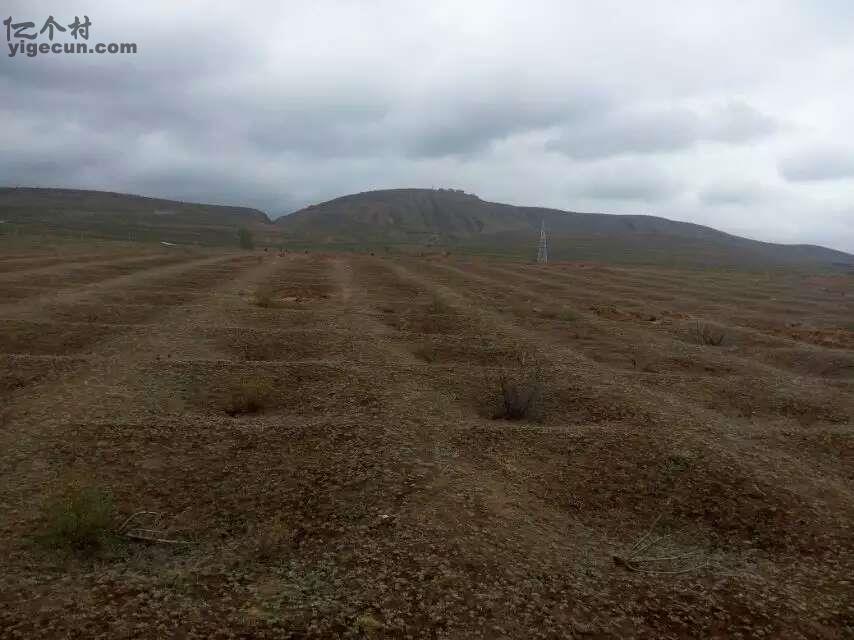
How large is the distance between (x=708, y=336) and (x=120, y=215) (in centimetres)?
14797

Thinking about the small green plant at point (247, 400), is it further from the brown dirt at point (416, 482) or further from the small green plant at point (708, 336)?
the small green plant at point (708, 336)

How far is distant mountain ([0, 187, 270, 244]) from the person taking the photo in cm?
10375

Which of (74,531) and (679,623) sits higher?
(74,531)

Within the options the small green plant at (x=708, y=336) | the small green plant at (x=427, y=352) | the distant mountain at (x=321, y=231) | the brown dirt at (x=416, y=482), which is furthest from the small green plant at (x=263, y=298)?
the distant mountain at (x=321, y=231)

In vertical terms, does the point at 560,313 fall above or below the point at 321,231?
below

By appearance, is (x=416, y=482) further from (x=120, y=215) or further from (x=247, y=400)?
(x=120, y=215)

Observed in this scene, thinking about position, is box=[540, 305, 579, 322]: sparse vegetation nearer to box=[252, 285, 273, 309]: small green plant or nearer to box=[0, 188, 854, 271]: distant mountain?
box=[252, 285, 273, 309]: small green plant

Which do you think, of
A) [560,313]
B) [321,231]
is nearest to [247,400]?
[560,313]

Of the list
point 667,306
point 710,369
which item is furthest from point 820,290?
point 710,369

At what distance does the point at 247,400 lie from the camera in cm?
926

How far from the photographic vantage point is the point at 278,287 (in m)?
22.7

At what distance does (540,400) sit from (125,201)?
18440 cm

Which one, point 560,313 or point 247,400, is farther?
point 560,313

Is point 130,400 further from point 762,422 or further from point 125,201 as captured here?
point 125,201
